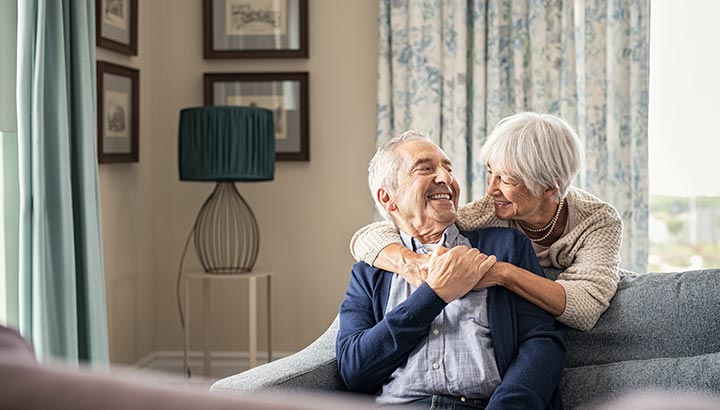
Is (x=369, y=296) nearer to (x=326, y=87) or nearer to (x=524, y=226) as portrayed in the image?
(x=524, y=226)

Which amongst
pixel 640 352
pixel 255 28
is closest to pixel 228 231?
pixel 255 28

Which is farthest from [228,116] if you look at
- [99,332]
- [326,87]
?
[99,332]

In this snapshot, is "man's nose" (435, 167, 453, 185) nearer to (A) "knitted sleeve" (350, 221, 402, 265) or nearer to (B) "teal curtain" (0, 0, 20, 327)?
(A) "knitted sleeve" (350, 221, 402, 265)

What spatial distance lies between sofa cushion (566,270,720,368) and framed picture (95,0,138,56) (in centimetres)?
263

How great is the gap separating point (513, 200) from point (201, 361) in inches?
105

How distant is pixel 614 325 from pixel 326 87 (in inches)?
106

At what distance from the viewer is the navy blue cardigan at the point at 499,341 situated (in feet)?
6.98

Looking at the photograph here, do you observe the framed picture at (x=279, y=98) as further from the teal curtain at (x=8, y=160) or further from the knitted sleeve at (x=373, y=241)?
the knitted sleeve at (x=373, y=241)

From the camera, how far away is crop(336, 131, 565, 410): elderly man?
7.14ft

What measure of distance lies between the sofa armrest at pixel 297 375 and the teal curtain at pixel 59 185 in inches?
48.6

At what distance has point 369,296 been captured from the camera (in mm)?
2389

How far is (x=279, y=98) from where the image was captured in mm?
4707

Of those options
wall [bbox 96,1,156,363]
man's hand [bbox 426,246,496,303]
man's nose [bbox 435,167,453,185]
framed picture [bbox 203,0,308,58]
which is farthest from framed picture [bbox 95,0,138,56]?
man's hand [bbox 426,246,496,303]

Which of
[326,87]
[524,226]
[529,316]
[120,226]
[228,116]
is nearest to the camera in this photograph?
[529,316]
